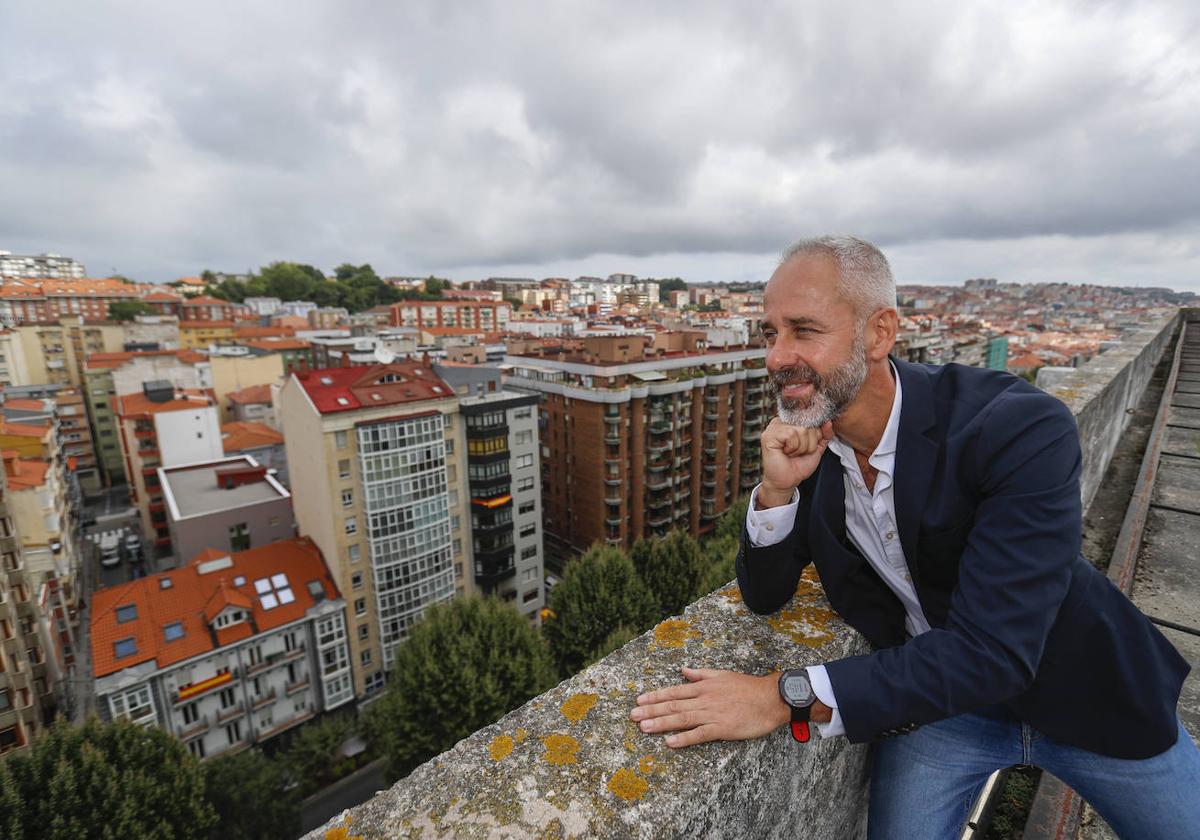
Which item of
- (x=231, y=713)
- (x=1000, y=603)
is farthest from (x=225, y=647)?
(x=1000, y=603)

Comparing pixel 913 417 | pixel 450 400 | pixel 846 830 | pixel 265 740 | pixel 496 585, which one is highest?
pixel 913 417

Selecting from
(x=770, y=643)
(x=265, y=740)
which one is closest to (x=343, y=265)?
(x=265, y=740)

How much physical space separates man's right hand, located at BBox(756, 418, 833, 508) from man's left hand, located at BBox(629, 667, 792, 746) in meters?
0.92

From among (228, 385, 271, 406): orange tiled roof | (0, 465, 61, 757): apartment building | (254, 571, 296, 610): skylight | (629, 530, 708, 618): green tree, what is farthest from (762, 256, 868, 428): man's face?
(228, 385, 271, 406): orange tiled roof

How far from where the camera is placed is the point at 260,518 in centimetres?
3039

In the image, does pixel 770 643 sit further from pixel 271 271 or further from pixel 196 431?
pixel 271 271

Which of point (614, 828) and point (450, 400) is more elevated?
point (614, 828)

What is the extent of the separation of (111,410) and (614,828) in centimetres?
7430

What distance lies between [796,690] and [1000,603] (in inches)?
29.1

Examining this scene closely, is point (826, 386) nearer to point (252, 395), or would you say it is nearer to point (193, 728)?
point (193, 728)

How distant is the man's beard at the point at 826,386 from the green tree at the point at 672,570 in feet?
75.0

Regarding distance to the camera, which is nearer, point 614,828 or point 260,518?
point 614,828

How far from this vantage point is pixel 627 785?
1746mm

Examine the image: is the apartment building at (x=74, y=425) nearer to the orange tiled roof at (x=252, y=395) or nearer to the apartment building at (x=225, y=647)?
the orange tiled roof at (x=252, y=395)
